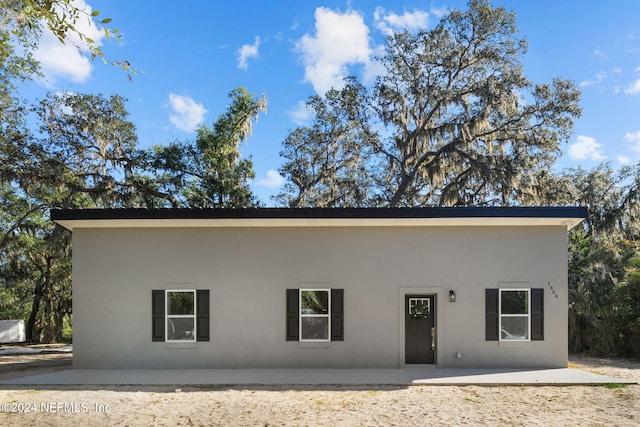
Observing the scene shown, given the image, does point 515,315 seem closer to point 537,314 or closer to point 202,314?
point 537,314

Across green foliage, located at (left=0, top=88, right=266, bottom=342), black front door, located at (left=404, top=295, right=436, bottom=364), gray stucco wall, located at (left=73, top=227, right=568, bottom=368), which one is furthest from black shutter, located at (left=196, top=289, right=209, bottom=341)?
green foliage, located at (left=0, top=88, right=266, bottom=342)

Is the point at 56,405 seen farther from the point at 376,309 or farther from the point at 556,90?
the point at 556,90

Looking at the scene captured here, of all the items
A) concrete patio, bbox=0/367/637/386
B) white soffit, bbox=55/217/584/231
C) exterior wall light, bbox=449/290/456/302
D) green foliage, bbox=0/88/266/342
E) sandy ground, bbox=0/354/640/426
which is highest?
green foliage, bbox=0/88/266/342

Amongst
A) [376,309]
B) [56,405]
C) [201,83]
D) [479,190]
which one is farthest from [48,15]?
[479,190]

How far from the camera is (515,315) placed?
9203mm

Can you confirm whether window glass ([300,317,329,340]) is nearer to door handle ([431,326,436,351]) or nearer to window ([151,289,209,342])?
window ([151,289,209,342])

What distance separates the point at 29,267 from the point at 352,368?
56.0 ft

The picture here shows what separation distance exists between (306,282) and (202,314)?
2.20 metres

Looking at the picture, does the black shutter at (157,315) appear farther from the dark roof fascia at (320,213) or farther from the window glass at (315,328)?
the window glass at (315,328)

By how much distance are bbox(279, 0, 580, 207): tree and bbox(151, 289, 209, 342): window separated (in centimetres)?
985

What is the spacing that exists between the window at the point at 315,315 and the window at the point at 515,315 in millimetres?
3009

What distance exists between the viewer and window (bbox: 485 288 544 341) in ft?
29.9

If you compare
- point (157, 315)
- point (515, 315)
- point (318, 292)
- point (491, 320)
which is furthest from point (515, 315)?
point (157, 315)

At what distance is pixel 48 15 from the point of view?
4211 mm
